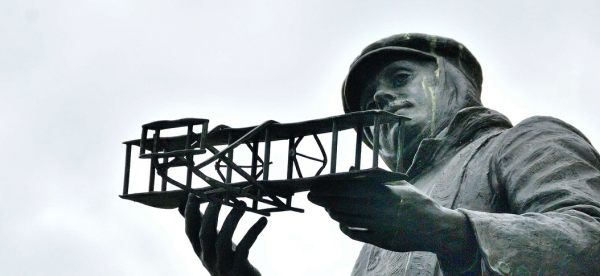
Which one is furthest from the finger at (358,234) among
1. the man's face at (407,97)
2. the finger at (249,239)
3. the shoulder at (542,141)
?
the man's face at (407,97)

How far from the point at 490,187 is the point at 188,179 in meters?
2.18

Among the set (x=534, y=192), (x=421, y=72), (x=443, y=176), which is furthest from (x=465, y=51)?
(x=534, y=192)

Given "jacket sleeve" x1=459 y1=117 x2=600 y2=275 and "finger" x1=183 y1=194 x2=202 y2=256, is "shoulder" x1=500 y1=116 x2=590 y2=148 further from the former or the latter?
"finger" x1=183 y1=194 x2=202 y2=256

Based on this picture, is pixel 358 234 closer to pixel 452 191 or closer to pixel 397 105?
pixel 452 191

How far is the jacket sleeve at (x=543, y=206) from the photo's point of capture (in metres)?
14.1

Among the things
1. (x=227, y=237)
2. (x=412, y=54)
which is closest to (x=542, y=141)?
(x=412, y=54)

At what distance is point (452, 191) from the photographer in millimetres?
15523

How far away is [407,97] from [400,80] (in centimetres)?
30

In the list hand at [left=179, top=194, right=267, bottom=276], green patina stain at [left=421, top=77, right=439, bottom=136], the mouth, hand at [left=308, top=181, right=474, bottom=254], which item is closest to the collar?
green patina stain at [left=421, top=77, right=439, bottom=136]

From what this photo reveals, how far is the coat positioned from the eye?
27.5 inches

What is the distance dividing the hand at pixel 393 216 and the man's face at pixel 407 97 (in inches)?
89.7

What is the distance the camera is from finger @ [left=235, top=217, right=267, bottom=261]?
15.1 m

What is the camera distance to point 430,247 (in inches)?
559

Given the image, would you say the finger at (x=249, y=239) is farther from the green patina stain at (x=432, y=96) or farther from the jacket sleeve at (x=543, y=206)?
the green patina stain at (x=432, y=96)
